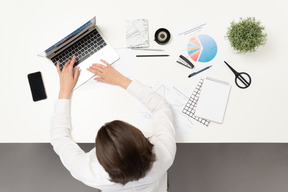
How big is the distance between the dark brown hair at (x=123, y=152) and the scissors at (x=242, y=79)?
1.74ft

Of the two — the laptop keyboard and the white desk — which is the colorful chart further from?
the laptop keyboard

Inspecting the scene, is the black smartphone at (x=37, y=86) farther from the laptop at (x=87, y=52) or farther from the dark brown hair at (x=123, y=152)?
the dark brown hair at (x=123, y=152)

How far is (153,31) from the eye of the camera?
3.28ft

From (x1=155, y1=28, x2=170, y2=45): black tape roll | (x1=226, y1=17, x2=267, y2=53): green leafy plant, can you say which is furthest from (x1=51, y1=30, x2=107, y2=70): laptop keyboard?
(x1=226, y1=17, x2=267, y2=53): green leafy plant

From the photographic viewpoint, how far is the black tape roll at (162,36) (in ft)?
3.21

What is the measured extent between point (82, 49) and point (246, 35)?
0.70 meters

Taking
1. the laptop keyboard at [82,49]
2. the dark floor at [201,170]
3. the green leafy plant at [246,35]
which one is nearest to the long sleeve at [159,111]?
the laptop keyboard at [82,49]

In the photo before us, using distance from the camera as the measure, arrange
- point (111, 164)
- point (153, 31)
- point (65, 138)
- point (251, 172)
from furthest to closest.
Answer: point (251, 172)
point (153, 31)
point (65, 138)
point (111, 164)

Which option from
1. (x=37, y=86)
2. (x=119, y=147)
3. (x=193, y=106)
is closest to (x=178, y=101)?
(x=193, y=106)

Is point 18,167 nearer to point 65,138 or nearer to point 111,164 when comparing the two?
point 65,138

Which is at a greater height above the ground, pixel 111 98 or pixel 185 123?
pixel 111 98

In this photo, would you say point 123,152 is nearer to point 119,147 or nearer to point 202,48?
point 119,147

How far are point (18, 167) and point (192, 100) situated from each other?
4.45 ft

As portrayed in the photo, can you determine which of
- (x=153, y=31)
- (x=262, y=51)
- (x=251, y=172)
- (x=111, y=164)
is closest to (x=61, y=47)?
(x=153, y=31)
